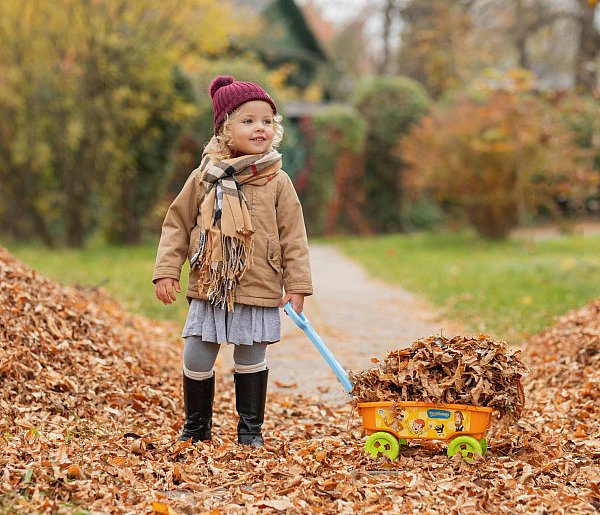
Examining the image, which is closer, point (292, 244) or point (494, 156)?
point (292, 244)

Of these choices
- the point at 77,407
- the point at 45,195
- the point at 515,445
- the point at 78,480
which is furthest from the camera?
the point at 45,195

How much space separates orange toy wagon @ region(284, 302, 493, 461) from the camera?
334 cm

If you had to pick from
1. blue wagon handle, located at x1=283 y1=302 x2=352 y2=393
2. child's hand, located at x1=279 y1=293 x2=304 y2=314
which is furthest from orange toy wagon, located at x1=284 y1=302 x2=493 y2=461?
child's hand, located at x1=279 y1=293 x2=304 y2=314

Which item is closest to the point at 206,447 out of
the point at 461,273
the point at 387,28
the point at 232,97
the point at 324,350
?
the point at 324,350

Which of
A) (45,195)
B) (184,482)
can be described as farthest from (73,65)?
(184,482)

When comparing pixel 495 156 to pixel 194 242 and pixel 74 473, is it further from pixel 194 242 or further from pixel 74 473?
pixel 74 473

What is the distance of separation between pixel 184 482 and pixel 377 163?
1702 centimetres

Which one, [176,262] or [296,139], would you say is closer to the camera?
[176,262]

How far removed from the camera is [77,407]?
409cm

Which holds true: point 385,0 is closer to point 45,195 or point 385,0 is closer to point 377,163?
point 377,163

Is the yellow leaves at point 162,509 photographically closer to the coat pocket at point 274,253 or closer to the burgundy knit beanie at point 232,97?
the coat pocket at point 274,253

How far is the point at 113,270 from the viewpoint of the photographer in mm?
10984

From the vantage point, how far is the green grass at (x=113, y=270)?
26.3 feet

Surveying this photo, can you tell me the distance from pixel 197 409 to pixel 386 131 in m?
16.3
